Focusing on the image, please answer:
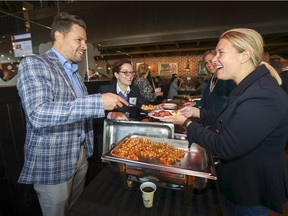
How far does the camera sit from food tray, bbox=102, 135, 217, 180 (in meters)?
0.80

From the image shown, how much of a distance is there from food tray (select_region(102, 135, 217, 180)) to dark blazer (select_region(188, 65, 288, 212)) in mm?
108

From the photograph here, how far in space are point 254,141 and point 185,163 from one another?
0.43m

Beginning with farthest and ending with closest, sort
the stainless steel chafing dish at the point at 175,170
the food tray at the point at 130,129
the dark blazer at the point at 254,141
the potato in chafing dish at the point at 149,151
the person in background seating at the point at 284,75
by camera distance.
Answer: the person in background seating at the point at 284,75, the food tray at the point at 130,129, the potato in chafing dish at the point at 149,151, the stainless steel chafing dish at the point at 175,170, the dark blazer at the point at 254,141

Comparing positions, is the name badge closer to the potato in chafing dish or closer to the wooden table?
the potato in chafing dish

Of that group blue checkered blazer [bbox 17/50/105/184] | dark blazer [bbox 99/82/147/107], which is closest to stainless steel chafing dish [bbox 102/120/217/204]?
blue checkered blazer [bbox 17/50/105/184]

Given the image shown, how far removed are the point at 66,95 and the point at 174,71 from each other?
8.07 meters

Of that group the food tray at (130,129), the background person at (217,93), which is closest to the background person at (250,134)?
the food tray at (130,129)

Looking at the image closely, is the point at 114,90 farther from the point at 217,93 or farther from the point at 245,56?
the point at 245,56

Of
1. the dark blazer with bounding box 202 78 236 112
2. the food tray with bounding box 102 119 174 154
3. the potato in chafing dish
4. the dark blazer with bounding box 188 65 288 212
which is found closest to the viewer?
the dark blazer with bounding box 188 65 288 212

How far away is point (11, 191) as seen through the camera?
154 cm

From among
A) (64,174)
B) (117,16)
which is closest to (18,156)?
(64,174)

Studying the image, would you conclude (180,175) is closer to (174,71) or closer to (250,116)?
(250,116)

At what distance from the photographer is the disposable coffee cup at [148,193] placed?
0.82 meters

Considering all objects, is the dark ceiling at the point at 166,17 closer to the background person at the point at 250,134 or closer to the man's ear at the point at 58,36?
the man's ear at the point at 58,36
